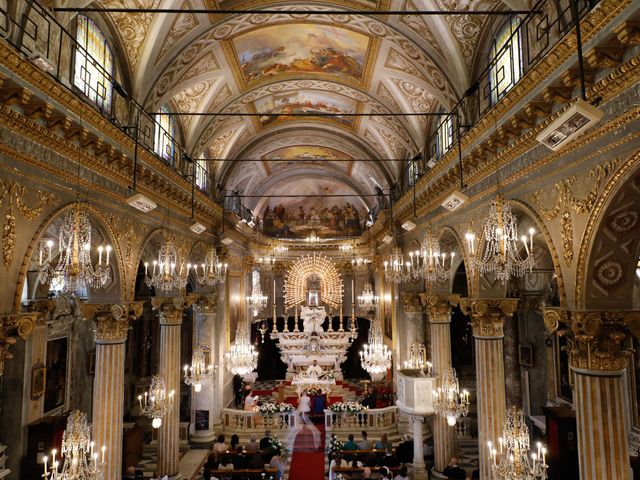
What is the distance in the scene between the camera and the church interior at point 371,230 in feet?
19.1

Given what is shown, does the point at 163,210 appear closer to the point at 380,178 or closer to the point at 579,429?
the point at 579,429

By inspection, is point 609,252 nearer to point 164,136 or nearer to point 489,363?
point 489,363

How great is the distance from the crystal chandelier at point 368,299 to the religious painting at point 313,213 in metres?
4.37

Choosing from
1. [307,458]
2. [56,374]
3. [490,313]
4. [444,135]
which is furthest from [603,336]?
[56,374]

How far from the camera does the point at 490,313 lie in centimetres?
958

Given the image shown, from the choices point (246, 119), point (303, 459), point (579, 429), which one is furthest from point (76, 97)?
point (303, 459)

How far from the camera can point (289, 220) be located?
29.3m

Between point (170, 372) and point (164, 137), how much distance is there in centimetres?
639

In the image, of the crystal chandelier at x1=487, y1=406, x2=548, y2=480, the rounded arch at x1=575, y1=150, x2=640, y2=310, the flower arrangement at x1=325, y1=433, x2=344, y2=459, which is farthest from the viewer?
the flower arrangement at x1=325, y1=433, x2=344, y2=459

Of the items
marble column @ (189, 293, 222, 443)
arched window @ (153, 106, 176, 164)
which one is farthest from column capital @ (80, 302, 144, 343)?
marble column @ (189, 293, 222, 443)

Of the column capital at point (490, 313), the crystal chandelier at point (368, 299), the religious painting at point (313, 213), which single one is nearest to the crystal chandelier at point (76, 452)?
the column capital at point (490, 313)

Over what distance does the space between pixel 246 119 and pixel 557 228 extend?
12.9 m

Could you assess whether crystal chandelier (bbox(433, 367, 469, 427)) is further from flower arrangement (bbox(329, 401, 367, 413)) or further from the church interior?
flower arrangement (bbox(329, 401, 367, 413))

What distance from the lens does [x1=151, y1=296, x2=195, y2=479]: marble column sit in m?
11.8
